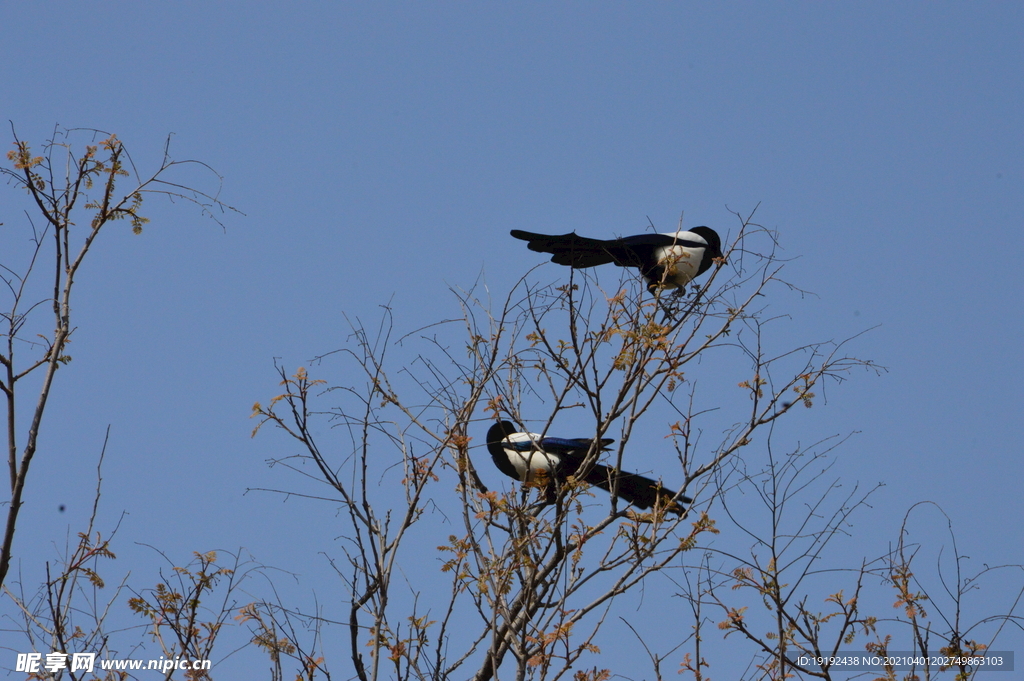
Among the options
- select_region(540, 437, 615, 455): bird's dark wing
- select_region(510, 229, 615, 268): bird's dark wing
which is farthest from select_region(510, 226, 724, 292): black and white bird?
select_region(540, 437, 615, 455): bird's dark wing

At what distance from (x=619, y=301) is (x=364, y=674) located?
1.57 meters

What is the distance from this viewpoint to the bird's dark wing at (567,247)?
186 inches

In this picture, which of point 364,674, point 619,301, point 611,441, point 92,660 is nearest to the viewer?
point 364,674

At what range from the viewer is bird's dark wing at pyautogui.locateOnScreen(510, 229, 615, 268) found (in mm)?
4715

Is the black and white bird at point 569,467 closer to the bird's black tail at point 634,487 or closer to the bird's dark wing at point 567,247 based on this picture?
the bird's black tail at point 634,487

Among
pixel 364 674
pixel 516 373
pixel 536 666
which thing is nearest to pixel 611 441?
pixel 516 373

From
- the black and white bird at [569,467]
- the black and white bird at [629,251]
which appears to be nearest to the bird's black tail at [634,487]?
the black and white bird at [569,467]

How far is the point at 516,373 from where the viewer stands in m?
4.12

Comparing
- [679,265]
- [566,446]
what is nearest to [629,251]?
[679,265]

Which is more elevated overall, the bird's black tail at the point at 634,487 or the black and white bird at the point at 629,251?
the black and white bird at the point at 629,251

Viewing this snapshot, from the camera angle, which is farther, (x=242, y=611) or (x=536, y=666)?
(x=242, y=611)

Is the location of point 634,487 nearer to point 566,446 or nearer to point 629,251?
point 566,446

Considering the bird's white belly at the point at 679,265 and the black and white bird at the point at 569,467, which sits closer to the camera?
the black and white bird at the point at 569,467

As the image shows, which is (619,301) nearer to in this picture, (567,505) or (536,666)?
(567,505)
